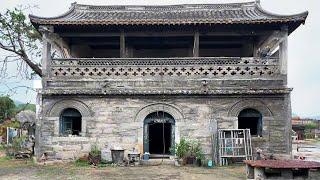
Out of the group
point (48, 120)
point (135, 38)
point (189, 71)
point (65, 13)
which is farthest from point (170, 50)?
point (48, 120)

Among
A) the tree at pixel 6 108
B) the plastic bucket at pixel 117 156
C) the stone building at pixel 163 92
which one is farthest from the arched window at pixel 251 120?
the tree at pixel 6 108

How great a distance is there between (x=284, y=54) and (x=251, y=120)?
9.09 feet

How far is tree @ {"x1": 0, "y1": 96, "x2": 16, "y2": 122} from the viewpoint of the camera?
34594mm

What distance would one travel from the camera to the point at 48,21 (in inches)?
591

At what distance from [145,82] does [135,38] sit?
2.67 m

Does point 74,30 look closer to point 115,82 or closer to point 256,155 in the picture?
point 115,82

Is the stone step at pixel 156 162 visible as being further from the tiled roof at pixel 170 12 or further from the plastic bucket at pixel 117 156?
the tiled roof at pixel 170 12

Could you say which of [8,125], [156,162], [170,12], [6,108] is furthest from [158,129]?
[6,108]

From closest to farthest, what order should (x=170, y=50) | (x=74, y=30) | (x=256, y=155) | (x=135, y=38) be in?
(x=256, y=155) → (x=74, y=30) → (x=135, y=38) → (x=170, y=50)

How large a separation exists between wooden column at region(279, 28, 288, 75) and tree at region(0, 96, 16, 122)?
26.0 meters

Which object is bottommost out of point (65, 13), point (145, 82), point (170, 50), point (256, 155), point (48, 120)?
point (256, 155)

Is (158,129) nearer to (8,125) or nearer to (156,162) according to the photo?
(156,162)

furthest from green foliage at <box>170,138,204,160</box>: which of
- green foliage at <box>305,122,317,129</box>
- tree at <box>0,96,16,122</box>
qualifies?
→ green foliage at <box>305,122,317,129</box>

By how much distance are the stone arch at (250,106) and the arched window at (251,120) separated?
0.66ft
